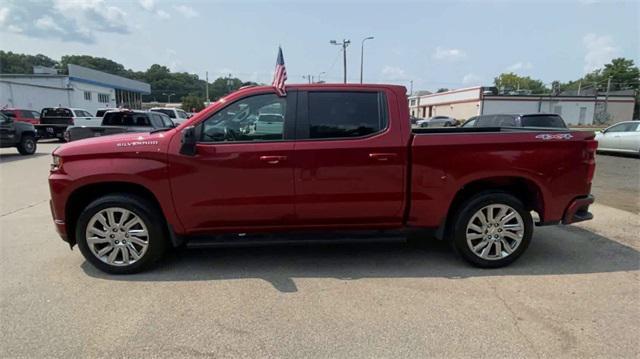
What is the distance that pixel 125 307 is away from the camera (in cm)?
379

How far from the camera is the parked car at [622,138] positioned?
1589 centimetres

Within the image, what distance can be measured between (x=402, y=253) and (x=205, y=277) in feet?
7.40

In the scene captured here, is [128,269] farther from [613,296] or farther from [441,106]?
[441,106]

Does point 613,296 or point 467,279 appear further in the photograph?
point 467,279

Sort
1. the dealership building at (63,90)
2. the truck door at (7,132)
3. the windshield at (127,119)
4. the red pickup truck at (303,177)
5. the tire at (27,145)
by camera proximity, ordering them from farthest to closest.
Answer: the dealership building at (63,90)
the tire at (27,145)
the truck door at (7,132)
the windshield at (127,119)
the red pickup truck at (303,177)

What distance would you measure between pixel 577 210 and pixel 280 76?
3.53 metres

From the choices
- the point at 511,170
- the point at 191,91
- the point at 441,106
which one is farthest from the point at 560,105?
the point at 191,91

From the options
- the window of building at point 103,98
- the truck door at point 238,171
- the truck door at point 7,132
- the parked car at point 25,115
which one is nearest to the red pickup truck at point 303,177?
the truck door at point 238,171

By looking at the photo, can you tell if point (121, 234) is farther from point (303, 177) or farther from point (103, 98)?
point (103, 98)

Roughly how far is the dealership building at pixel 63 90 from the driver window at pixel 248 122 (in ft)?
117

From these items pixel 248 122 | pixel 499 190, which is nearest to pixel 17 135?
pixel 248 122

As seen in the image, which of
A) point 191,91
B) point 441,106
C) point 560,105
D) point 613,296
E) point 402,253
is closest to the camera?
point 613,296

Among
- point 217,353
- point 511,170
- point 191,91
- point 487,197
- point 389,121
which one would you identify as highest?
point 191,91

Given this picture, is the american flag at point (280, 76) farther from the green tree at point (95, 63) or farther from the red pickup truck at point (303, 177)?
the green tree at point (95, 63)
